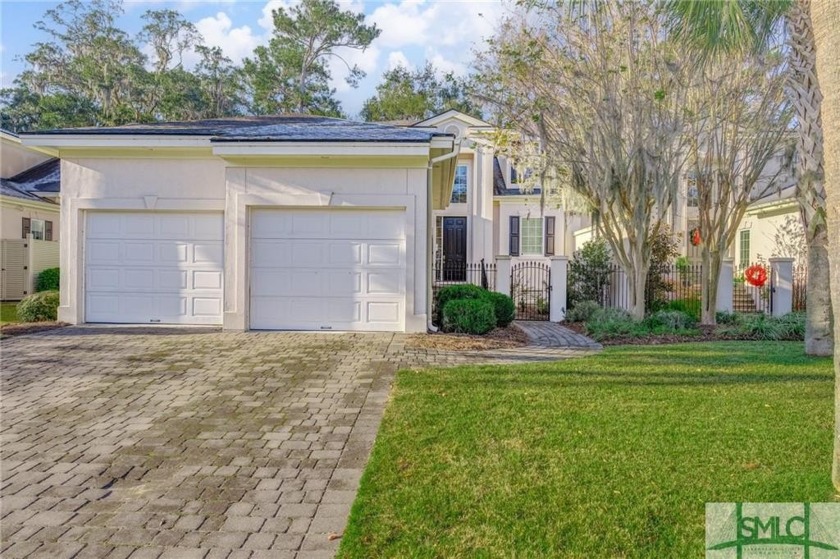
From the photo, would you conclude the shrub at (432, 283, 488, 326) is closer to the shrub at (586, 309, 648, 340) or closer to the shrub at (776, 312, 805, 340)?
the shrub at (586, 309, 648, 340)

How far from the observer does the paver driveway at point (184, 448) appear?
3.20m

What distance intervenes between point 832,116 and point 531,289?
13388mm

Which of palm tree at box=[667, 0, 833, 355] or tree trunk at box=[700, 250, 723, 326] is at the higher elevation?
palm tree at box=[667, 0, 833, 355]

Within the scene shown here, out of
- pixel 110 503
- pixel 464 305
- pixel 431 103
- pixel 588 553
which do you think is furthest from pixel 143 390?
pixel 431 103

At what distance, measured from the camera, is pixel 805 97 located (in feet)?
28.4

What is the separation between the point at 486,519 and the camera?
10.8ft

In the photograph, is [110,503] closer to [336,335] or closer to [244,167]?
[336,335]

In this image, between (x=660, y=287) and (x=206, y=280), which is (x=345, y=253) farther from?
(x=660, y=287)

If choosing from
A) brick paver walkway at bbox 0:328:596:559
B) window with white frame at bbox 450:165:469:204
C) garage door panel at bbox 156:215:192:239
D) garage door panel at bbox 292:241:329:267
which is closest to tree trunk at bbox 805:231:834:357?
brick paver walkway at bbox 0:328:596:559

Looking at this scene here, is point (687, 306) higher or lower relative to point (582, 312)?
higher

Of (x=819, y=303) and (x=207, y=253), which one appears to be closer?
(x=819, y=303)

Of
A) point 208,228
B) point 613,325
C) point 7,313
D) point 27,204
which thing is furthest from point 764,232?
point 27,204

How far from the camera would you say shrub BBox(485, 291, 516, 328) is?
11.9m

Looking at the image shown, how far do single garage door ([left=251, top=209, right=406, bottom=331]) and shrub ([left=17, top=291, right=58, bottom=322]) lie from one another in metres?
4.41
